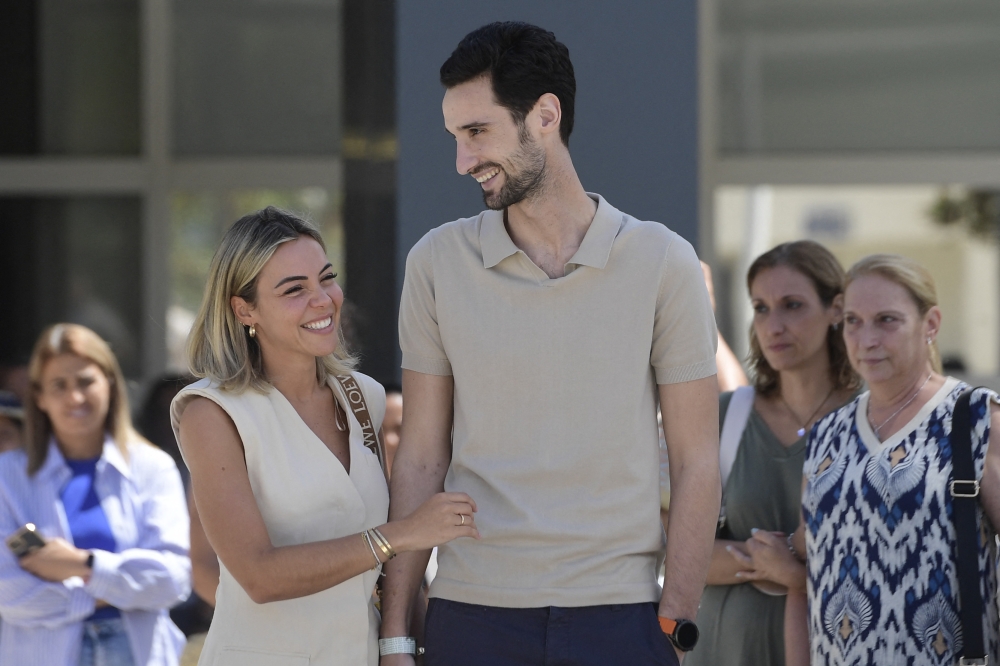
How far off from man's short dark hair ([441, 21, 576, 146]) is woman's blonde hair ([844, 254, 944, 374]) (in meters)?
1.14

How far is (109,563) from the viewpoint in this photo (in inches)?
148

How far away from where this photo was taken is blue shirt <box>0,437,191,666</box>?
3.75 m

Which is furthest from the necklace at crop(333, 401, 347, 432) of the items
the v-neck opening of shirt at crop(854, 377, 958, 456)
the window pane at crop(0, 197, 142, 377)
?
the window pane at crop(0, 197, 142, 377)

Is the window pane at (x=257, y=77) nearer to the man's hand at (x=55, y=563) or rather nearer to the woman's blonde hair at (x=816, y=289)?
the man's hand at (x=55, y=563)

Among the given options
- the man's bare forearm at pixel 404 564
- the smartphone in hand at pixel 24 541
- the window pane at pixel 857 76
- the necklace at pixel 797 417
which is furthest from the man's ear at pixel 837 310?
the window pane at pixel 857 76

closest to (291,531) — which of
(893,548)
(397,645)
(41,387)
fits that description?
(397,645)

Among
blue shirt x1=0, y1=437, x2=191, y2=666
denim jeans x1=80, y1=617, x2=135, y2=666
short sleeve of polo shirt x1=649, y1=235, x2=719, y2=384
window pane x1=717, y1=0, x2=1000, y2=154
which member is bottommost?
denim jeans x1=80, y1=617, x2=135, y2=666

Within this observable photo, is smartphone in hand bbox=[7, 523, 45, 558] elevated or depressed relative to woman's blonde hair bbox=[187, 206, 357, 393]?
depressed

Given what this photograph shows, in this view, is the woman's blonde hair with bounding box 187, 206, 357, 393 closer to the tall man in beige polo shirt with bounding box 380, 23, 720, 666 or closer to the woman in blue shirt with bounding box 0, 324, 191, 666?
the tall man in beige polo shirt with bounding box 380, 23, 720, 666

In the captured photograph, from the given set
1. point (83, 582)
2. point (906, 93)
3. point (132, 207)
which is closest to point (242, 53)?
point (132, 207)

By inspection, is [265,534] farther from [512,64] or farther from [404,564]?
[512,64]

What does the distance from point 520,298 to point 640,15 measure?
1857 mm

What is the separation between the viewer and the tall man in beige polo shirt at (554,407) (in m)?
2.28

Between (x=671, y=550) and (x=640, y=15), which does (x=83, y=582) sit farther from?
(x=640, y=15)
